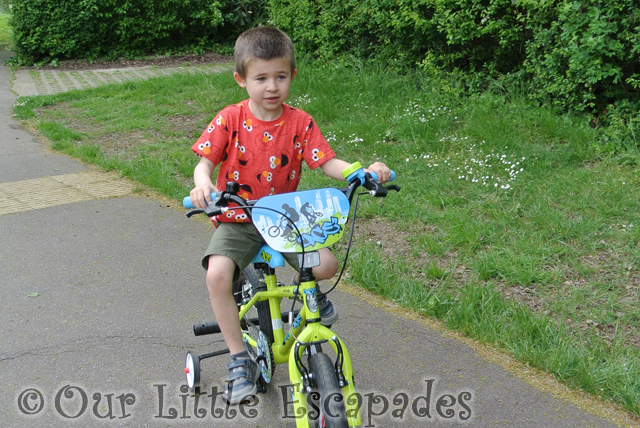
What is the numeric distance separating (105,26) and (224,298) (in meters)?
13.4

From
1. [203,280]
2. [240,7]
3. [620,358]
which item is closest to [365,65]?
[203,280]

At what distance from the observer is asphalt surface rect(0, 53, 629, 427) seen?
3217 millimetres

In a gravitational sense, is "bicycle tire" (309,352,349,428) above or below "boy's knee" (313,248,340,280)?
below

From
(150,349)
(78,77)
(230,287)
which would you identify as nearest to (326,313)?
(230,287)

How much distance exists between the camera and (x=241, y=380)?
3021mm

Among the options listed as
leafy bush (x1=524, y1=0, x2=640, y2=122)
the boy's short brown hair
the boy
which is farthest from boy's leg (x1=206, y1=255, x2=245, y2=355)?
leafy bush (x1=524, y1=0, x2=640, y2=122)

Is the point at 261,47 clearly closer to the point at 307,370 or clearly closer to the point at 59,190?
the point at 307,370

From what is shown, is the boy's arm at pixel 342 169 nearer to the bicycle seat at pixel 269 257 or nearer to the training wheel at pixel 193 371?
the bicycle seat at pixel 269 257

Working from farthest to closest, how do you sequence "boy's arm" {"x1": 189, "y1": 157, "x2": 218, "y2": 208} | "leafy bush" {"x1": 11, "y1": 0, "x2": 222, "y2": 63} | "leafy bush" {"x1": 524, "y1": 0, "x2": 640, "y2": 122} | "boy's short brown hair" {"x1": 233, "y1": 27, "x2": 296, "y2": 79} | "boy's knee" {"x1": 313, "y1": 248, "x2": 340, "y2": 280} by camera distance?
"leafy bush" {"x1": 11, "y1": 0, "x2": 222, "y2": 63} → "leafy bush" {"x1": 524, "y1": 0, "x2": 640, "y2": 122} → "boy's short brown hair" {"x1": 233, "y1": 27, "x2": 296, "y2": 79} → "boy's knee" {"x1": 313, "y1": 248, "x2": 340, "y2": 280} → "boy's arm" {"x1": 189, "y1": 157, "x2": 218, "y2": 208}

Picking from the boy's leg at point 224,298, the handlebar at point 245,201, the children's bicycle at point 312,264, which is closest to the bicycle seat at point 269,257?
the children's bicycle at point 312,264

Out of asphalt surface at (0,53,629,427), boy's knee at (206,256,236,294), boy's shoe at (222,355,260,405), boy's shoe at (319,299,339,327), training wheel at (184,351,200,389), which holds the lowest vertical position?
asphalt surface at (0,53,629,427)

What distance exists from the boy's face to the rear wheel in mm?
836

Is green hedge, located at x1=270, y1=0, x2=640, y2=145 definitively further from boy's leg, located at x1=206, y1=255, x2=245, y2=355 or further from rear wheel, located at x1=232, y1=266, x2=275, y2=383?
boy's leg, located at x1=206, y1=255, x2=245, y2=355

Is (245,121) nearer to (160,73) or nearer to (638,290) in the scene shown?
(638,290)
